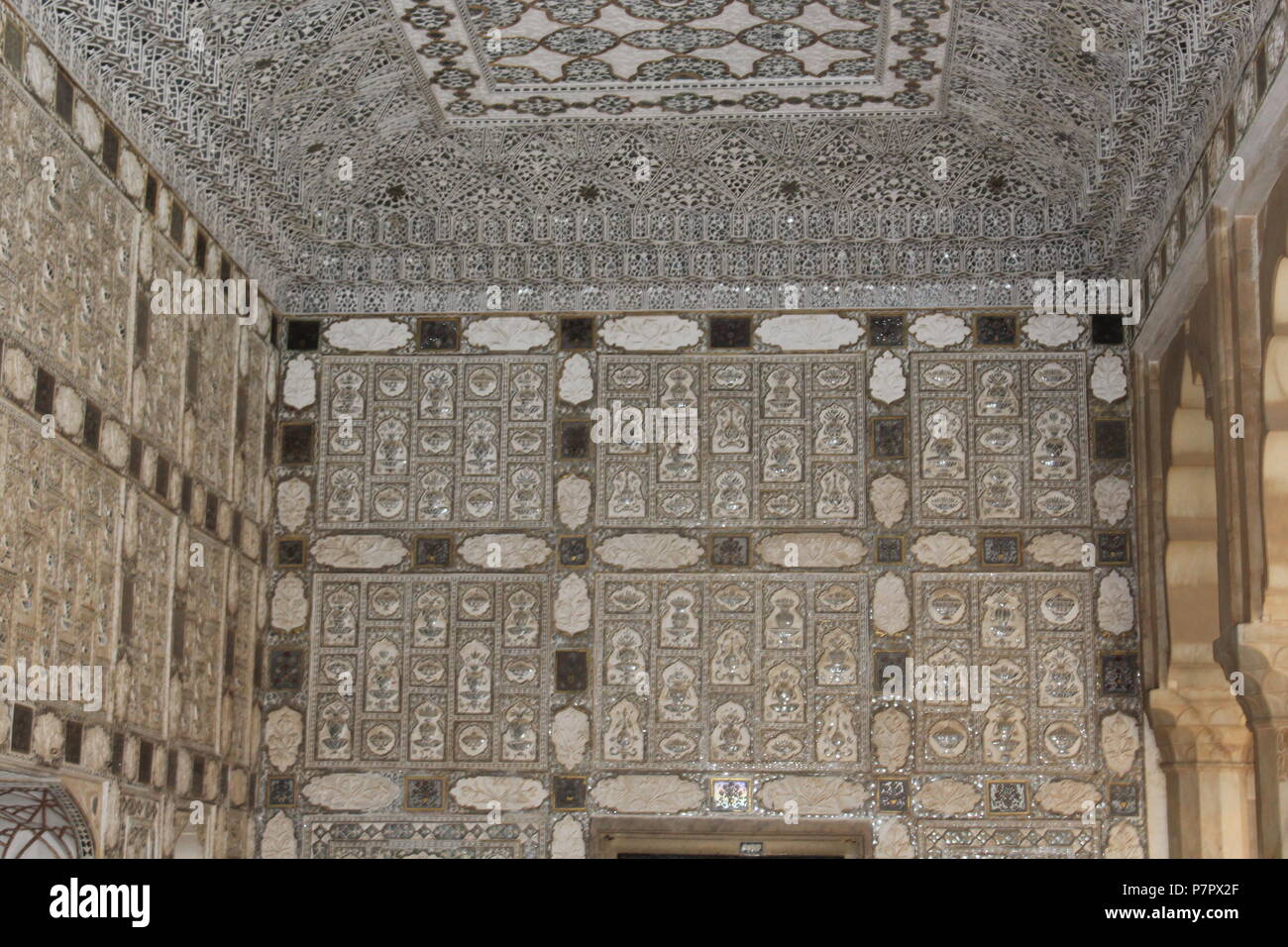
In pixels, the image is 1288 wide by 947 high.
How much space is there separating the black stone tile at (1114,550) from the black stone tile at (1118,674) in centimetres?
50

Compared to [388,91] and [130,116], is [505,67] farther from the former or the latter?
[130,116]

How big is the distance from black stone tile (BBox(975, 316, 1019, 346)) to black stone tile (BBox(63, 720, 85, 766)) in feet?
17.4

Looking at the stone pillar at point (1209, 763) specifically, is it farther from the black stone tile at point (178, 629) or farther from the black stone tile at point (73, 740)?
the black stone tile at point (73, 740)

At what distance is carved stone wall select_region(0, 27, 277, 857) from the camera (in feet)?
22.9

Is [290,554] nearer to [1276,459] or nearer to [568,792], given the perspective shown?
[568,792]

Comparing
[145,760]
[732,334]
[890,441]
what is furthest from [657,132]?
[145,760]

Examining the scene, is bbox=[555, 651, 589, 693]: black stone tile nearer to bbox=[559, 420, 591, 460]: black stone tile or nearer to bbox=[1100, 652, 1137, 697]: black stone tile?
bbox=[559, 420, 591, 460]: black stone tile

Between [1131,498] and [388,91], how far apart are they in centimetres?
454

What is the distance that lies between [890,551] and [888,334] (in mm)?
1237

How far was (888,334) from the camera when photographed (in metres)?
10.2

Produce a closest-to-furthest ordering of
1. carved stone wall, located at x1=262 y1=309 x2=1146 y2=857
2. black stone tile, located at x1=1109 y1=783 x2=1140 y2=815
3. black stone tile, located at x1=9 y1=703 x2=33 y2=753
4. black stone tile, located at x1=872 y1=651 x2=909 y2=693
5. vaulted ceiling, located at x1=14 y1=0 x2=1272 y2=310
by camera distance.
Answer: black stone tile, located at x1=9 y1=703 x2=33 y2=753 < vaulted ceiling, located at x1=14 y1=0 x2=1272 y2=310 < black stone tile, located at x1=1109 y1=783 x2=1140 y2=815 < carved stone wall, located at x1=262 y1=309 x2=1146 y2=857 < black stone tile, located at x1=872 y1=651 x2=909 y2=693

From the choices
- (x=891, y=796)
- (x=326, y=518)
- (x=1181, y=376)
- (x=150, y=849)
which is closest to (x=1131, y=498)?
(x=1181, y=376)

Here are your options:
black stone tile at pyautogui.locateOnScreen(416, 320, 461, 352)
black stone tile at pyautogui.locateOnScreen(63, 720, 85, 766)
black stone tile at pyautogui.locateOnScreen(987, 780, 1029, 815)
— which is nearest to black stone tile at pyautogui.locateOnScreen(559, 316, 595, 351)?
black stone tile at pyautogui.locateOnScreen(416, 320, 461, 352)
